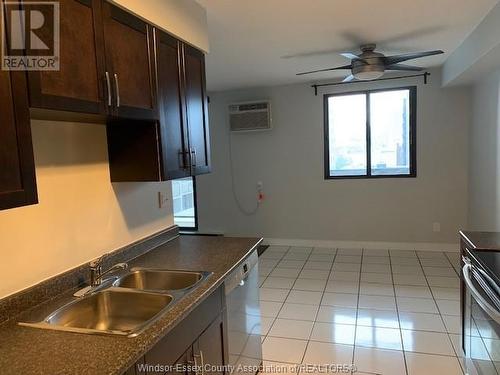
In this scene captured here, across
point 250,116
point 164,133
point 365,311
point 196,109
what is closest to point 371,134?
point 250,116

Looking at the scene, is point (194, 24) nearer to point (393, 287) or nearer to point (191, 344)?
point (191, 344)

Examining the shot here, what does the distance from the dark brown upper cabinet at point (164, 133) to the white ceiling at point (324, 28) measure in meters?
0.59

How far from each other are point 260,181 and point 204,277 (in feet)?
12.6

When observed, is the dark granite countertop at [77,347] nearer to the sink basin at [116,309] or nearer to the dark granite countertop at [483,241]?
the sink basin at [116,309]

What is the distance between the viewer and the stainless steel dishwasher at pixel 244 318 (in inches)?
77.7

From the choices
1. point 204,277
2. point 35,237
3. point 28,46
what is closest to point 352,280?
point 204,277

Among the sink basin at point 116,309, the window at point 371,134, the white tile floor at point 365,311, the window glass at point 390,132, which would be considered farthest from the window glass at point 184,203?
the sink basin at point 116,309

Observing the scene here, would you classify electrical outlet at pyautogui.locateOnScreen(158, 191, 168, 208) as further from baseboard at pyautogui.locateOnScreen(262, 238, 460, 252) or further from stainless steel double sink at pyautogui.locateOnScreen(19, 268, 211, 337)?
baseboard at pyautogui.locateOnScreen(262, 238, 460, 252)

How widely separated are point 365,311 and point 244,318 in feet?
5.04

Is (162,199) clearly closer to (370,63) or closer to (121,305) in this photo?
(121,305)

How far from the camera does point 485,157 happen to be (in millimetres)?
4043

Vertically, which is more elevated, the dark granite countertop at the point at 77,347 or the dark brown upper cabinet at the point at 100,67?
the dark brown upper cabinet at the point at 100,67

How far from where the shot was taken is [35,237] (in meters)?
1.56

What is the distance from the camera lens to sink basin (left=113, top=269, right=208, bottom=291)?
1.88 metres
